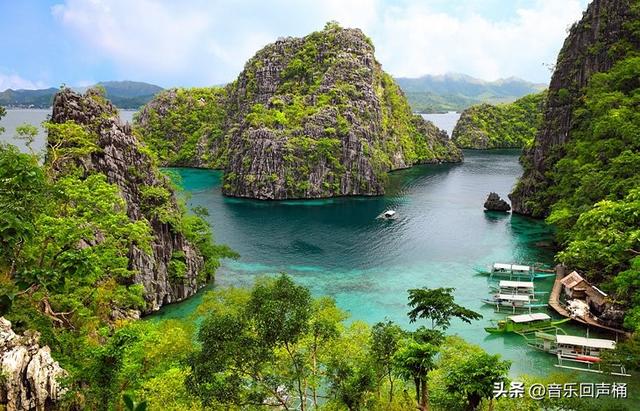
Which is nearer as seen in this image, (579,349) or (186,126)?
(579,349)

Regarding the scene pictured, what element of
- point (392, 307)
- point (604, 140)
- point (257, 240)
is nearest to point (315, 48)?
point (257, 240)

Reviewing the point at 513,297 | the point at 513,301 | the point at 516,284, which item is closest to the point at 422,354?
the point at 513,301

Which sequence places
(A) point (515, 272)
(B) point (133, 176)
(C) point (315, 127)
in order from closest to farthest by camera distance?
1. (B) point (133, 176)
2. (A) point (515, 272)
3. (C) point (315, 127)

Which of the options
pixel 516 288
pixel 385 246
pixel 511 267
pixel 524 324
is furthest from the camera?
pixel 385 246

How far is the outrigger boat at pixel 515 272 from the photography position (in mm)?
50625

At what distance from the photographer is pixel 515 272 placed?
51406mm

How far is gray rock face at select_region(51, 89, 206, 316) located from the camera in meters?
40.3

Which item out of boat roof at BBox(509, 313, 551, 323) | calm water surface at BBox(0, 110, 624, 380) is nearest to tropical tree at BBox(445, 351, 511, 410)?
calm water surface at BBox(0, 110, 624, 380)

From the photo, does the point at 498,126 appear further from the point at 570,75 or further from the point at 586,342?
the point at 586,342

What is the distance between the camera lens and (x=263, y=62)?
130750 mm

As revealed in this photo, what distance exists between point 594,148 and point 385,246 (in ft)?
88.1

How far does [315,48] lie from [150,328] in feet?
368

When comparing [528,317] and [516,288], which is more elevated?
[516,288]

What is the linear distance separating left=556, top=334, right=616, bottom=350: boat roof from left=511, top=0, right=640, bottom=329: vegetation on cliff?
406cm
